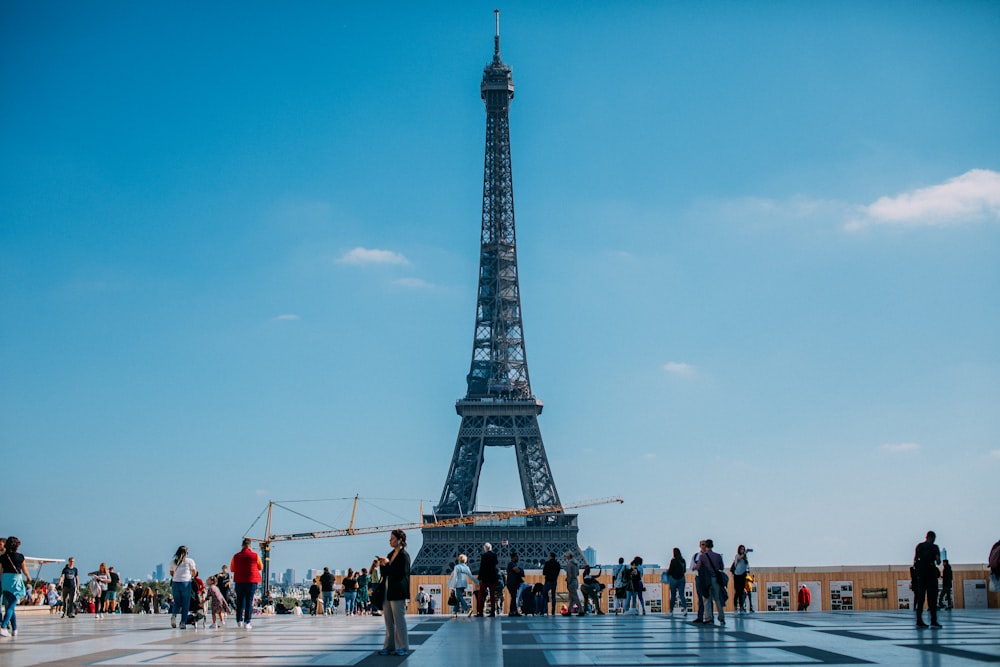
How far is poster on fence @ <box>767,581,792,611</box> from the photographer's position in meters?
34.1

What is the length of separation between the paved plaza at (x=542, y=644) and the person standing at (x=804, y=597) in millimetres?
Result: 10592

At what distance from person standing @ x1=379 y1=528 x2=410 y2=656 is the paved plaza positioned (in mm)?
254

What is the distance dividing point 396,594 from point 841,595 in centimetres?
2238

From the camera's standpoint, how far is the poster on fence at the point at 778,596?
3412 centimetres

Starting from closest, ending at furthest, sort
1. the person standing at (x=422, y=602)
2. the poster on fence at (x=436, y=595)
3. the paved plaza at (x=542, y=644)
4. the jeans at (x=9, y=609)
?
the paved plaza at (x=542, y=644)
the jeans at (x=9, y=609)
the person standing at (x=422, y=602)
the poster on fence at (x=436, y=595)

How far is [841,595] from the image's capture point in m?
32.5

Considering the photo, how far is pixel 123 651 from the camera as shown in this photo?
14516mm

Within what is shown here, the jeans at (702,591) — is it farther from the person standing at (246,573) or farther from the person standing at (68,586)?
the person standing at (68,586)

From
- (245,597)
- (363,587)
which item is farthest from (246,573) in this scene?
(363,587)

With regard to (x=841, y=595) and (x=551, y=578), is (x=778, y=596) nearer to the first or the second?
(x=841, y=595)

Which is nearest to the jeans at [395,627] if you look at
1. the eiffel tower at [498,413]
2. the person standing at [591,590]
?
the person standing at [591,590]

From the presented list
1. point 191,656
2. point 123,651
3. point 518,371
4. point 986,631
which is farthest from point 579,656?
point 518,371

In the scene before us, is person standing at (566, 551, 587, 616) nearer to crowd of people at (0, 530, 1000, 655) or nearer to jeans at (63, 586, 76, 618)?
crowd of people at (0, 530, 1000, 655)

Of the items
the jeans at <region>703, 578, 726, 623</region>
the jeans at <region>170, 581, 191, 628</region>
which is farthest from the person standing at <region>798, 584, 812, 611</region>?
the jeans at <region>170, 581, 191, 628</region>
